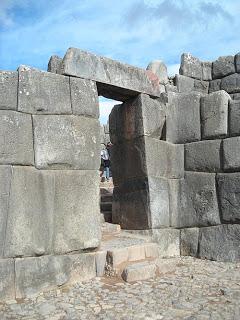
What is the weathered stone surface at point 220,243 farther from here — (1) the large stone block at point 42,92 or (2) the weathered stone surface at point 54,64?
(2) the weathered stone surface at point 54,64

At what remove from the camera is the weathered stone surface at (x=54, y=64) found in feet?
17.7

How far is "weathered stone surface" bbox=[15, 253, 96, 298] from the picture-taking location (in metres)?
4.50

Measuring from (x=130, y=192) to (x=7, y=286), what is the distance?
2663mm

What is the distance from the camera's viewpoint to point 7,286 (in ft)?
14.4

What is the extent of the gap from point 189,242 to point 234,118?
2011 mm

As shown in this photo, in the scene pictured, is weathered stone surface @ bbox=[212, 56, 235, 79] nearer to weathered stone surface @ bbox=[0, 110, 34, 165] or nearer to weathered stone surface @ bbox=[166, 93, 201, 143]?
weathered stone surface @ bbox=[166, 93, 201, 143]

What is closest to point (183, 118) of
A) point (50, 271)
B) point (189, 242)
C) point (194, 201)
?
point (194, 201)

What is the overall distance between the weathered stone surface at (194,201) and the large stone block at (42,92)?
2467 mm

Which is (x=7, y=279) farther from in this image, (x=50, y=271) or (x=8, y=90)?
(x=8, y=90)

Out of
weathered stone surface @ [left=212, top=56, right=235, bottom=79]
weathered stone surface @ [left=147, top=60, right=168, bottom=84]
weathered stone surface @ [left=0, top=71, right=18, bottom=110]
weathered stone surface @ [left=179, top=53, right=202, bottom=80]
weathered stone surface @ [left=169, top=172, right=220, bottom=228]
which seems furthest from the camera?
weathered stone surface @ [left=179, top=53, right=202, bottom=80]

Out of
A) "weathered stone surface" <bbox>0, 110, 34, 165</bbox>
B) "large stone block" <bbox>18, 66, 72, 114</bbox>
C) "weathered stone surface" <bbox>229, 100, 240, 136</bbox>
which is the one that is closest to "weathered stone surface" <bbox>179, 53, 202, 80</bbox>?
"weathered stone surface" <bbox>229, 100, 240, 136</bbox>

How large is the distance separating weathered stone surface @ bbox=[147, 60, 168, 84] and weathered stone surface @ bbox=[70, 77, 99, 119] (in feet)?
15.8

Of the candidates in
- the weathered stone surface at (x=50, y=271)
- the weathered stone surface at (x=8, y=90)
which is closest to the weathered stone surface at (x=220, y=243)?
the weathered stone surface at (x=50, y=271)

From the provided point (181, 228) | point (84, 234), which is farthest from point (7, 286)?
point (181, 228)
